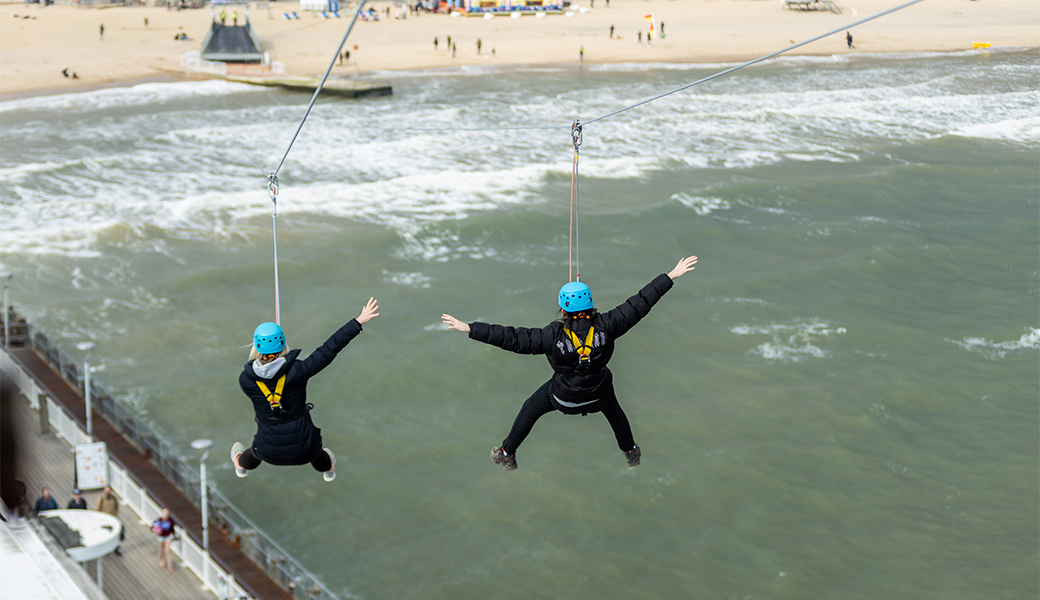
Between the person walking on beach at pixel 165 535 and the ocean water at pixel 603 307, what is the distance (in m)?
3.46

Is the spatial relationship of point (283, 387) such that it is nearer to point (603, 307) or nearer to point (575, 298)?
point (575, 298)

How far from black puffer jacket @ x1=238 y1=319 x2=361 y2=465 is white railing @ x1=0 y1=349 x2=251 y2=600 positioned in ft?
28.7

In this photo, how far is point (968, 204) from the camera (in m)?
45.4

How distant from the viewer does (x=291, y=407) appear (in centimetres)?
860

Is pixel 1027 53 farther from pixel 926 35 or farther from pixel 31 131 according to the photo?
pixel 31 131

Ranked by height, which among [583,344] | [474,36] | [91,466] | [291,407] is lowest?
[91,466]

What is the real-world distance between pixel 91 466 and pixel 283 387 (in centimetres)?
1453

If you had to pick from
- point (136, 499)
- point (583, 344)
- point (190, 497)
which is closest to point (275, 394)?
point (583, 344)

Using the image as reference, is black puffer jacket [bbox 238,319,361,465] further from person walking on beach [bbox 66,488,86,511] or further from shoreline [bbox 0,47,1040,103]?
shoreline [bbox 0,47,1040,103]

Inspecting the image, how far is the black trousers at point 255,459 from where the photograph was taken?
9.22 metres

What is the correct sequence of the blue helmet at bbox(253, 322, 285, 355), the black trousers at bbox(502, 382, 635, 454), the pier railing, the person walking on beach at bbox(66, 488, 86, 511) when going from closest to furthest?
1. the blue helmet at bbox(253, 322, 285, 355)
2. the black trousers at bbox(502, 382, 635, 454)
3. the pier railing
4. the person walking on beach at bbox(66, 488, 86, 511)

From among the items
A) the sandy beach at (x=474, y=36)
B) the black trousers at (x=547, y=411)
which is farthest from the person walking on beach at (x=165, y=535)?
the sandy beach at (x=474, y=36)

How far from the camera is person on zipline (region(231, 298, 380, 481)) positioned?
8117mm

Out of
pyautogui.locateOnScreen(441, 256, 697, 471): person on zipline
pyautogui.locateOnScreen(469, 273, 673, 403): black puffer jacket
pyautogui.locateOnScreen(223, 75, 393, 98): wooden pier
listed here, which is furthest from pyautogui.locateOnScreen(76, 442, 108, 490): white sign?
pyautogui.locateOnScreen(223, 75, 393, 98): wooden pier
